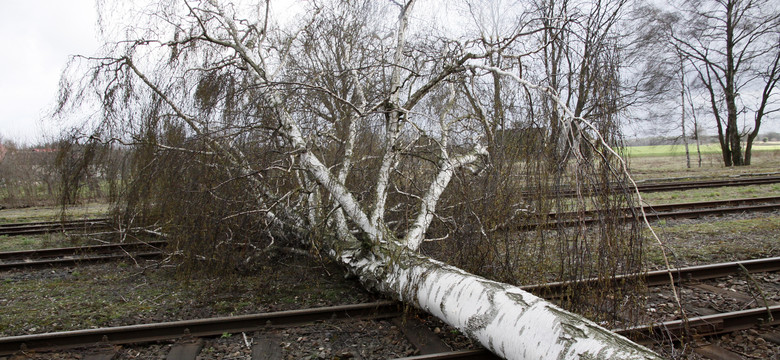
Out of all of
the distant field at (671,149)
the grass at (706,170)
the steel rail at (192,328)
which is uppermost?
the distant field at (671,149)

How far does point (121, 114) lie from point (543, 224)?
705cm

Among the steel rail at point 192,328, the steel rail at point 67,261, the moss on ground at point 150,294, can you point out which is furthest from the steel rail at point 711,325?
the steel rail at point 67,261

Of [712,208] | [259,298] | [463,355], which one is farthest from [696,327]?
[712,208]

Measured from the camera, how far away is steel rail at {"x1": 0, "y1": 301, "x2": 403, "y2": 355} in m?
4.10

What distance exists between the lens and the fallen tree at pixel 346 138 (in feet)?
12.4

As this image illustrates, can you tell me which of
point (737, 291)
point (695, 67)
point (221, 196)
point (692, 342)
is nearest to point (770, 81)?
point (695, 67)

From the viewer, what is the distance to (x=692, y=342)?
376 cm

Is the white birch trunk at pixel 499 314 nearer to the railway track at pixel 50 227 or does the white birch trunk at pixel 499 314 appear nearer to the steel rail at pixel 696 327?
the steel rail at pixel 696 327

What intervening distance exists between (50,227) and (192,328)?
380 inches

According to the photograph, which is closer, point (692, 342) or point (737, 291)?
point (692, 342)

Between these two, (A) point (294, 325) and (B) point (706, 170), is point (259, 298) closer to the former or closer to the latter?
(A) point (294, 325)

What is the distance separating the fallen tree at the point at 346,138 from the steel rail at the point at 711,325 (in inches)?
50.5

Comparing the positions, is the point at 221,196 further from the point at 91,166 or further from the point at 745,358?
the point at 745,358

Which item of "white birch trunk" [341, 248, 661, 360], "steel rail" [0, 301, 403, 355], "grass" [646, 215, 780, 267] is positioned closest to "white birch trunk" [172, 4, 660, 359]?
"white birch trunk" [341, 248, 661, 360]
